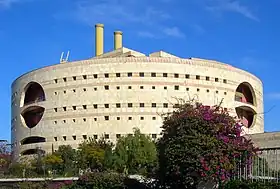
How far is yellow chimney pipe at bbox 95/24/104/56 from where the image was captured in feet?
338

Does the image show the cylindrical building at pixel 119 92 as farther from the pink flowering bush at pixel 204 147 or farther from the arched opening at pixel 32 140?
the pink flowering bush at pixel 204 147

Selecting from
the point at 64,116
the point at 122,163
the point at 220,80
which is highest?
the point at 220,80

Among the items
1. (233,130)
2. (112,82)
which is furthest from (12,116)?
(233,130)

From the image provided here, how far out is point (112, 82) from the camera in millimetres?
84312

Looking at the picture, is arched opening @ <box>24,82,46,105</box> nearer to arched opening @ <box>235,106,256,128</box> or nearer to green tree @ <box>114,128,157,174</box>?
green tree @ <box>114,128,157,174</box>

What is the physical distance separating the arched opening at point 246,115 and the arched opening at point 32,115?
3135 cm

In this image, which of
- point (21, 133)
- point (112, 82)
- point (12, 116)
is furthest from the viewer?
point (12, 116)

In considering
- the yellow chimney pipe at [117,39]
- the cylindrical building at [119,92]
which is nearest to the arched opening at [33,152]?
the cylindrical building at [119,92]

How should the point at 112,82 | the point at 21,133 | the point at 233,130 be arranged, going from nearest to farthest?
the point at 233,130
the point at 112,82
the point at 21,133

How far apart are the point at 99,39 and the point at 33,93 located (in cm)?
1562

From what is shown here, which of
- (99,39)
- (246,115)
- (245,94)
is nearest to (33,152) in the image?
(99,39)

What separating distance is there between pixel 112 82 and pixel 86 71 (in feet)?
14.0

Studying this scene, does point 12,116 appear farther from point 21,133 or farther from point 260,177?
point 260,177

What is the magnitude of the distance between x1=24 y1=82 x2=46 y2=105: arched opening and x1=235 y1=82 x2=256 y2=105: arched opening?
1218 inches
